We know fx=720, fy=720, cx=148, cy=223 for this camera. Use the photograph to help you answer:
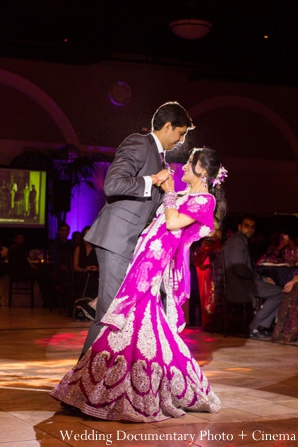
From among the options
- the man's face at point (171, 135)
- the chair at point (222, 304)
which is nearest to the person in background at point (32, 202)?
the chair at point (222, 304)

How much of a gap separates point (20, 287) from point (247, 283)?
16.7 ft

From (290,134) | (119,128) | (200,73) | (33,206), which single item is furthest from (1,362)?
(290,134)

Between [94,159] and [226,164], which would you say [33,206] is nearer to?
[94,159]

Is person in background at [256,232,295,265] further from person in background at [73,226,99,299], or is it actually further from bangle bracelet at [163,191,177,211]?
bangle bracelet at [163,191,177,211]

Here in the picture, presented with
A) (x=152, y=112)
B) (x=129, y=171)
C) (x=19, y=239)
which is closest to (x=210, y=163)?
(x=129, y=171)

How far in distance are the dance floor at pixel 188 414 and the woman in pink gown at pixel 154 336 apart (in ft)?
0.29

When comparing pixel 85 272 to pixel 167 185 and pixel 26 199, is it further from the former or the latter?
pixel 167 185

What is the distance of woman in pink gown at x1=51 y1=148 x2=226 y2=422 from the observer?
10.5ft

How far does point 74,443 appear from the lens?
278cm

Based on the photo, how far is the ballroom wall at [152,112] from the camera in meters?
13.1

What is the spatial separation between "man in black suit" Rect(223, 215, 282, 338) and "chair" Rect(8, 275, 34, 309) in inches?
169

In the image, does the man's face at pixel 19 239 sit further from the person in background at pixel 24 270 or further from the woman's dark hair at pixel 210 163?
the woman's dark hair at pixel 210 163

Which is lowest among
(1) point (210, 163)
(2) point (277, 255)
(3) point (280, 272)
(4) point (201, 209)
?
(3) point (280, 272)

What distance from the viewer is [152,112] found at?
46.7ft
